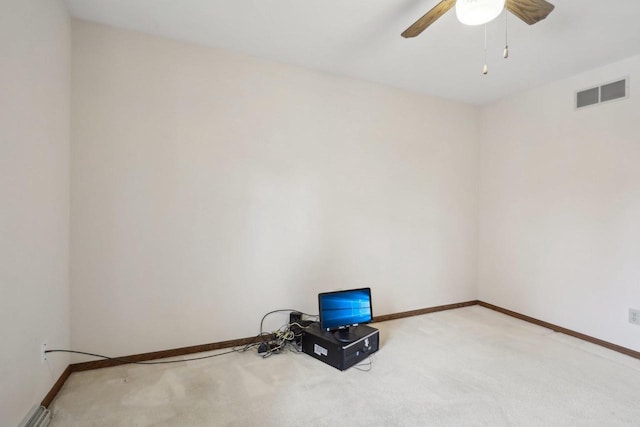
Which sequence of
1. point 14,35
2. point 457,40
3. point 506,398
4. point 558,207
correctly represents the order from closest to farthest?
point 14,35 → point 506,398 → point 457,40 → point 558,207

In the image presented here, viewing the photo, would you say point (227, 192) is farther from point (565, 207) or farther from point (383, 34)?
point (565, 207)

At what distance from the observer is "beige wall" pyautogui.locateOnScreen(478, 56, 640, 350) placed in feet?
8.53

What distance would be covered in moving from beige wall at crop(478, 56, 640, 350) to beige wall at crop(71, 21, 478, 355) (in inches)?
34.3

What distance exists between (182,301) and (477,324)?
9.69 feet

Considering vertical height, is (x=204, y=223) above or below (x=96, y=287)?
above

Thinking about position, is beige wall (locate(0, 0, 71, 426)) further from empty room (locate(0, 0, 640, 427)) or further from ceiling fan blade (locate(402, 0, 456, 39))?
ceiling fan blade (locate(402, 0, 456, 39))

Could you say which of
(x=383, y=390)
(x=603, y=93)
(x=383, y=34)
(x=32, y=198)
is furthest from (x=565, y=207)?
(x=32, y=198)

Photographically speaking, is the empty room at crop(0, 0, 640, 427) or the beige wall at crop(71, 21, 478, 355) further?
the beige wall at crop(71, 21, 478, 355)

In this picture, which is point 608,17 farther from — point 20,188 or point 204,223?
point 20,188

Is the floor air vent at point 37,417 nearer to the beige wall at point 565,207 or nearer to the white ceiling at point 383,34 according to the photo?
the white ceiling at point 383,34

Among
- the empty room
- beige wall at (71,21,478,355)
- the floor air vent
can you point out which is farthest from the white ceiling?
the floor air vent

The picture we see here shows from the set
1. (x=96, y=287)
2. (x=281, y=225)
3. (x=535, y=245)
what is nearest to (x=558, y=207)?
(x=535, y=245)

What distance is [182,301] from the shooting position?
2.42 metres

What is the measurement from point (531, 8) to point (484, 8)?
46cm
